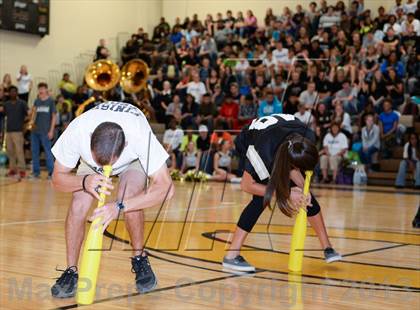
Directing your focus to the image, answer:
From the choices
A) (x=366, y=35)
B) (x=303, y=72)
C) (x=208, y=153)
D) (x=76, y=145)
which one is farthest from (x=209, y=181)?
(x=76, y=145)

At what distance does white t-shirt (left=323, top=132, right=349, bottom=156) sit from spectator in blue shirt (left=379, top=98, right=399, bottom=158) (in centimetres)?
96

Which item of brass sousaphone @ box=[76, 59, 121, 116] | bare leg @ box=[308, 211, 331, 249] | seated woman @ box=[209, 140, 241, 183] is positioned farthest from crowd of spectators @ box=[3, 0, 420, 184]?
bare leg @ box=[308, 211, 331, 249]

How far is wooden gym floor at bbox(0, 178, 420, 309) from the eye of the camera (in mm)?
3908

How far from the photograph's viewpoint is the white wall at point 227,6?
21109mm

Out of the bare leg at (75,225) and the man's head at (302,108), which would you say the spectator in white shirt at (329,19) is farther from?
the bare leg at (75,225)

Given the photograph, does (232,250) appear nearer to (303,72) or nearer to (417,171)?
(417,171)

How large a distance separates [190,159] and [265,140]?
11214 millimetres

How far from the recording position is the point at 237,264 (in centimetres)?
488

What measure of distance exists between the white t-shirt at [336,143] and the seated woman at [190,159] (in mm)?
3116

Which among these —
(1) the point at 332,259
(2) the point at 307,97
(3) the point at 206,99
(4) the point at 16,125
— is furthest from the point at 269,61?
(1) the point at 332,259

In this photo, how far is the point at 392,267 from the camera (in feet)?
17.0

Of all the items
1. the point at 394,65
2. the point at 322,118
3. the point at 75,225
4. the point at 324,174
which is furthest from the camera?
the point at 394,65

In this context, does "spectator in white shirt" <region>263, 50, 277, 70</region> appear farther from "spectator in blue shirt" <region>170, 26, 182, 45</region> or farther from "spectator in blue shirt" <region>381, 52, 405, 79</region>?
"spectator in blue shirt" <region>170, 26, 182, 45</region>

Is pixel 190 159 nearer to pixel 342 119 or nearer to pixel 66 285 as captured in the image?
pixel 342 119
